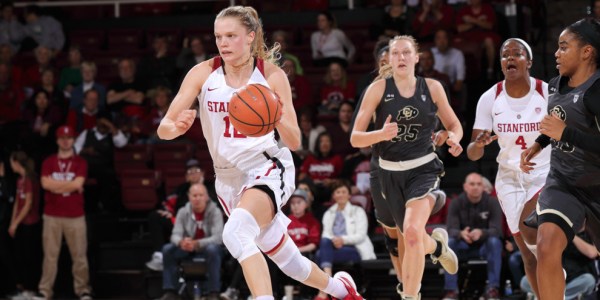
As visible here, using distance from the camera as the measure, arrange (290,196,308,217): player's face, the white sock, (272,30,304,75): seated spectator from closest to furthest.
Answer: the white sock, (290,196,308,217): player's face, (272,30,304,75): seated spectator

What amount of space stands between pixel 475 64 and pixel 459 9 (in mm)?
1345

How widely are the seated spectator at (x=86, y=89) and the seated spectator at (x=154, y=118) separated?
2.28 ft

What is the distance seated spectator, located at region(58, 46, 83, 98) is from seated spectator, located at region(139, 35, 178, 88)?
94cm

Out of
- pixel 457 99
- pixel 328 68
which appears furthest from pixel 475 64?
pixel 328 68

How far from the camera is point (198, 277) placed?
35.8 ft

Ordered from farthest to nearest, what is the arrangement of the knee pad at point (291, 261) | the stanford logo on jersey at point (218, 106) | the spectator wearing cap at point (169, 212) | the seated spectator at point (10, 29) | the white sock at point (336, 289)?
the seated spectator at point (10, 29) < the spectator wearing cap at point (169, 212) < the white sock at point (336, 289) < the knee pad at point (291, 261) < the stanford logo on jersey at point (218, 106)

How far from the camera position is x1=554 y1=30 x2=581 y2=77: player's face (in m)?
6.03

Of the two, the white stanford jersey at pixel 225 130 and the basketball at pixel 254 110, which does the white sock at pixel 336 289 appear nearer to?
the white stanford jersey at pixel 225 130

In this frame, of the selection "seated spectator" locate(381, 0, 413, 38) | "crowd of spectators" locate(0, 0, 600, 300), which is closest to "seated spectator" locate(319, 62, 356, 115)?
"crowd of spectators" locate(0, 0, 600, 300)

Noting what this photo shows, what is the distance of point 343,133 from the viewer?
12570 millimetres

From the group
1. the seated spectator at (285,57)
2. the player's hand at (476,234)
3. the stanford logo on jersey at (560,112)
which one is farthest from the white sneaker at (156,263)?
the stanford logo on jersey at (560,112)

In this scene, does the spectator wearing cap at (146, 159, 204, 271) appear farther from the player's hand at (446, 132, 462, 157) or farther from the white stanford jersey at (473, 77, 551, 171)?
the player's hand at (446, 132, 462, 157)

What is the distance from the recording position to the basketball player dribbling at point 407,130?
7422mm

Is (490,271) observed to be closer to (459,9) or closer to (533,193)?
(533,193)
